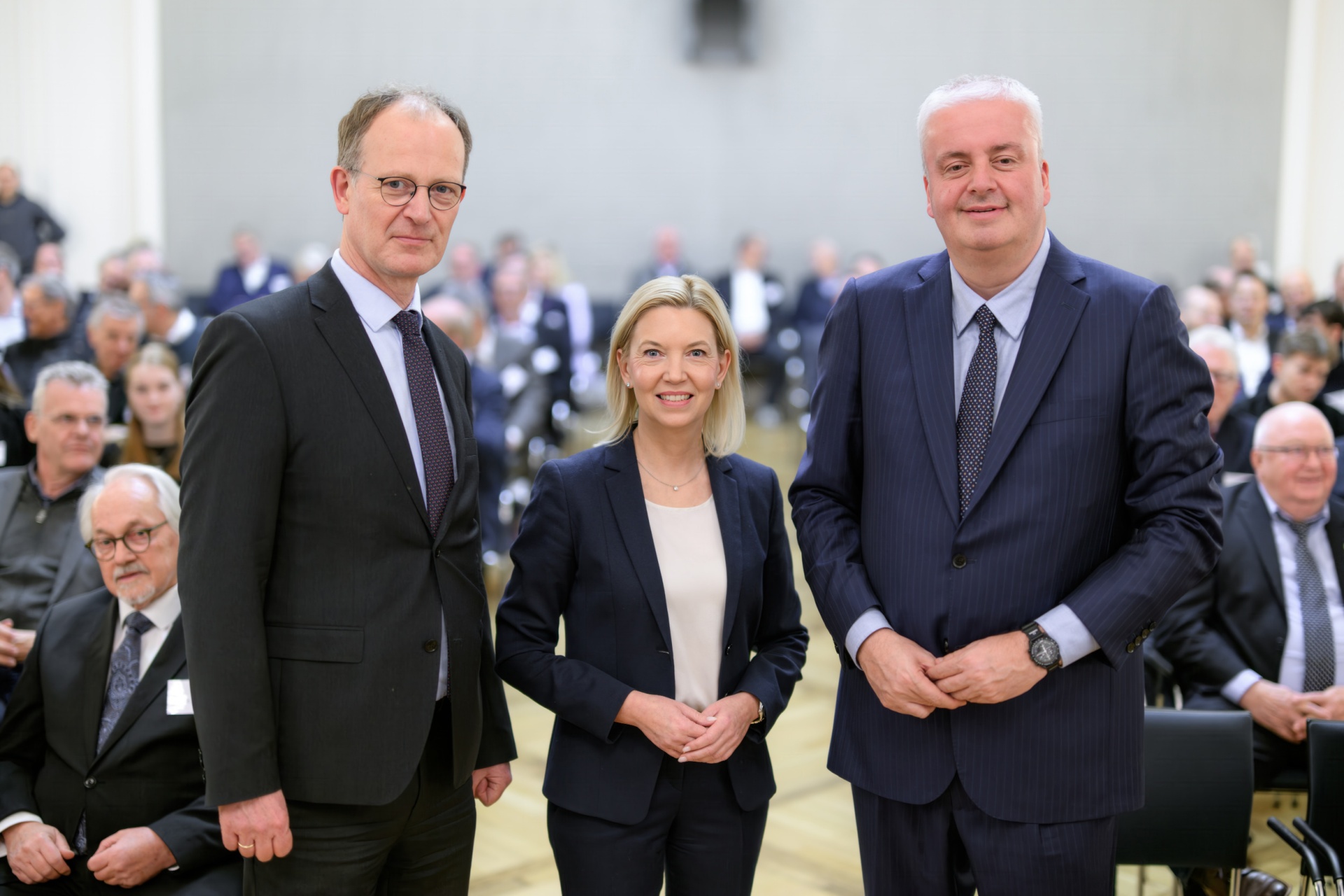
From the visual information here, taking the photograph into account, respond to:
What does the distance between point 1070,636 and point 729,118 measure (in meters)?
12.2

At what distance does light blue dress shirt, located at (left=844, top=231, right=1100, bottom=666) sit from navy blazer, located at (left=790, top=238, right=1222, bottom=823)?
2 centimetres

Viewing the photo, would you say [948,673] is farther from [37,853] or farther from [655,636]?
[37,853]

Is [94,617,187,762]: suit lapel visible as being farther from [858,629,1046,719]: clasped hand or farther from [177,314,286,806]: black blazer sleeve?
[858,629,1046,719]: clasped hand

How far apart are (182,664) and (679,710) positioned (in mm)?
1141

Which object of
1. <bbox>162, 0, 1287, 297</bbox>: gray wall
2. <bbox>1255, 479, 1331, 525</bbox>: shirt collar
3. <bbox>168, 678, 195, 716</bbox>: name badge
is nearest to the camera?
<bbox>168, 678, 195, 716</bbox>: name badge

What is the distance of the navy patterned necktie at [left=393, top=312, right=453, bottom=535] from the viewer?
6.15 feet

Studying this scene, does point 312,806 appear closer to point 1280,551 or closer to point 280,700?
point 280,700

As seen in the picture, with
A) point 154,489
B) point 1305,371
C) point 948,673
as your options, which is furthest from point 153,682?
point 1305,371

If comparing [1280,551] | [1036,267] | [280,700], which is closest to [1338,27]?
[1280,551]

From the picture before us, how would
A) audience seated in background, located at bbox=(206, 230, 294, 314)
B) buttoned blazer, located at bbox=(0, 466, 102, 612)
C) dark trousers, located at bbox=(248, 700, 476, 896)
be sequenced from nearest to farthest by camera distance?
1. dark trousers, located at bbox=(248, 700, 476, 896)
2. buttoned blazer, located at bbox=(0, 466, 102, 612)
3. audience seated in background, located at bbox=(206, 230, 294, 314)

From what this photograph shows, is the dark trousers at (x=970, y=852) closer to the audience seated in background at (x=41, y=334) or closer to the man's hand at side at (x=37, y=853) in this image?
the man's hand at side at (x=37, y=853)

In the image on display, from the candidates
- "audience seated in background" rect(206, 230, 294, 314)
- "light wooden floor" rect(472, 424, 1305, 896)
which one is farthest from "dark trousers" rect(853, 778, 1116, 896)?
"audience seated in background" rect(206, 230, 294, 314)

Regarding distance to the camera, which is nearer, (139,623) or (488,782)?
(488,782)

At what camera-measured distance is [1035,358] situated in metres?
1.81
